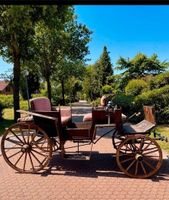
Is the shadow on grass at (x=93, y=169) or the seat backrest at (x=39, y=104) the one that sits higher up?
the seat backrest at (x=39, y=104)

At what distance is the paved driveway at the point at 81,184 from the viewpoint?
17.5 feet

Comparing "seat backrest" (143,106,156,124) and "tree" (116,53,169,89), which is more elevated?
"tree" (116,53,169,89)

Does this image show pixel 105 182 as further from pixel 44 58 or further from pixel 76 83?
pixel 76 83

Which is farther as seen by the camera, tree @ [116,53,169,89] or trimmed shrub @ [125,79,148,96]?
tree @ [116,53,169,89]

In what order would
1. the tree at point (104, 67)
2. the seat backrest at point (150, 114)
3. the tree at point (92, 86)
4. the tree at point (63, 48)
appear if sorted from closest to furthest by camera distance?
the seat backrest at point (150, 114) → the tree at point (63, 48) → the tree at point (92, 86) → the tree at point (104, 67)

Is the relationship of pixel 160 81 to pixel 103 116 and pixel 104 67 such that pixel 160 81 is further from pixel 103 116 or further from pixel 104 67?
pixel 104 67

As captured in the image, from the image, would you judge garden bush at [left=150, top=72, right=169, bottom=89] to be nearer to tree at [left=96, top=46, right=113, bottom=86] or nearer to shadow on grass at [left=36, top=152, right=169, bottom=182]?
shadow on grass at [left=36, top=152, right=169, bottom=182]

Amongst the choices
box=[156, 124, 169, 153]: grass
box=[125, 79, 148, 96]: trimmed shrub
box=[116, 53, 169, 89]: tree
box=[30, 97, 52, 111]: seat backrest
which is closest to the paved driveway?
box=[30, 97, 52, 111]: seat backrest

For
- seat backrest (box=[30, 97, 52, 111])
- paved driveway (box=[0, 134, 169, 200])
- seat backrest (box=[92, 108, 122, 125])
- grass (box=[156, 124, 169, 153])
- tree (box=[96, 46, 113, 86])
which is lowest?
paved driveway (box=[0, 134, 169, 200])

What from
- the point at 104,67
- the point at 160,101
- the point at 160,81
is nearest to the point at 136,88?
the point at 160,81

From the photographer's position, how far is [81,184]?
5.93 metres

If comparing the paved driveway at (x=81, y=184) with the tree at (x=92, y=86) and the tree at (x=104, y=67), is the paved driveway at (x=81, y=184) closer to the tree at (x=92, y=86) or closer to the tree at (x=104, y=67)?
the tree at (x=92, y=86)

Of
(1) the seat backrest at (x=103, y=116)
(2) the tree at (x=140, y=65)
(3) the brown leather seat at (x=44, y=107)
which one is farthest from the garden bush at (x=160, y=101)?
(2) the tree at (x=140, y=65)

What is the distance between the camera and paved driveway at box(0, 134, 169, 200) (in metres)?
5.32
